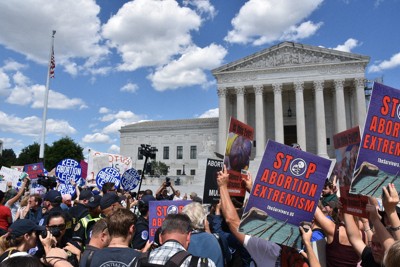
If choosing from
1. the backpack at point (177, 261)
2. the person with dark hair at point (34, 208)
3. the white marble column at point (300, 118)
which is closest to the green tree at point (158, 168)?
the white marble column at point (300, 118)

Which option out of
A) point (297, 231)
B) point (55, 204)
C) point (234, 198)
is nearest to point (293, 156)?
point (297, 231)

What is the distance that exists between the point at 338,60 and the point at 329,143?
11928mm

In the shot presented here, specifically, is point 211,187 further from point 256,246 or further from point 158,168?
point 158,168

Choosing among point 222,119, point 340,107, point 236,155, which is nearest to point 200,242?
point 236,155

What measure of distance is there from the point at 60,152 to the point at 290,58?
149 ft

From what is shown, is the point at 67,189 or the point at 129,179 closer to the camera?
the point at 67,189

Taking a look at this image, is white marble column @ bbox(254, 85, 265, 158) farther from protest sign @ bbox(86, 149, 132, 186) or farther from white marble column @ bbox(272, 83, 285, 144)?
protest sign @ bbox(86, 149, 132, 186)

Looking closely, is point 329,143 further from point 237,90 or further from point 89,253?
point 89,253

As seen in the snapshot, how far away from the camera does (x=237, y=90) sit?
4569 centimetres

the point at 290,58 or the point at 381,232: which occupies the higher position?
the point at 290,58

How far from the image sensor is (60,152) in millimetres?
60500

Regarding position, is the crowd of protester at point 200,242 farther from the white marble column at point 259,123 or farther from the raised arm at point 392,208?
the white marble column at point 259,123

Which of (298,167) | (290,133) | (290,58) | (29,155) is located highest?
(290,58)

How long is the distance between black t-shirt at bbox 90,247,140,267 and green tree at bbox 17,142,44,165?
69686mm
